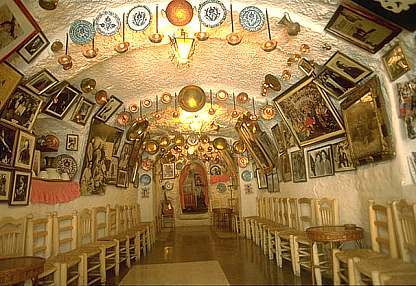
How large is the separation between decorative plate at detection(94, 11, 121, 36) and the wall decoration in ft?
10.4

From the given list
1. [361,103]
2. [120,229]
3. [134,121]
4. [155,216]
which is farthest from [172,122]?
[361,103]

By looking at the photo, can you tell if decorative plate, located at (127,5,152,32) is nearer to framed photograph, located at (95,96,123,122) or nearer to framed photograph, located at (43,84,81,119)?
framed photograph, located at (43,84,81,119)

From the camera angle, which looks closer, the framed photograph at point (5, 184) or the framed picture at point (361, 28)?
the framed picture at point (361, 28)

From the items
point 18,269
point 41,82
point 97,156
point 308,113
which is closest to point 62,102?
point 41,82

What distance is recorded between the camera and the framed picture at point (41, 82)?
172 inches

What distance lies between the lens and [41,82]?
4523 mm

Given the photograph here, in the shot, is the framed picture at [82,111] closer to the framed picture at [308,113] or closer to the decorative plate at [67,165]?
the decorative plate at [67,165]

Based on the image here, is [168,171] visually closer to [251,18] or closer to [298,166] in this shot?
[298,166]

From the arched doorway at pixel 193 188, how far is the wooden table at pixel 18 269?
44.1 feet

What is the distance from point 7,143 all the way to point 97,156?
2979 mm

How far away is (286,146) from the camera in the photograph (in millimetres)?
7602

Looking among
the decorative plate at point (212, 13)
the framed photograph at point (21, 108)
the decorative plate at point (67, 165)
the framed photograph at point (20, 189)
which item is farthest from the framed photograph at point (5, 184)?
the decorative plate at point (212, 13)

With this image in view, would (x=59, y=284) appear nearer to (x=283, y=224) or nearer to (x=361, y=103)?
(x=361, y=103)

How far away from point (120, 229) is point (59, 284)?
12.8ft
